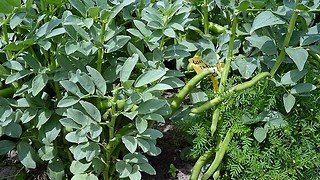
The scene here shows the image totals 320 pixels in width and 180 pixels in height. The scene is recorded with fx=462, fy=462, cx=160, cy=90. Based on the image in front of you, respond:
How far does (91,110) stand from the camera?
1.15 metres

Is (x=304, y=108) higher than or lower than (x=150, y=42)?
lower

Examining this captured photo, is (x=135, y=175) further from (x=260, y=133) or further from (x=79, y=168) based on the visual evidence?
(x=260, y=133)

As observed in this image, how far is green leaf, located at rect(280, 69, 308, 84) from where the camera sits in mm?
1308

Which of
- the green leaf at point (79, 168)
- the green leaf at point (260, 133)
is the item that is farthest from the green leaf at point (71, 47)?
the green leaf at point (260, 133)

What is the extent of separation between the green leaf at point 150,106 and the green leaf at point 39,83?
0.26 metres

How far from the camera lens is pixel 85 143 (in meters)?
1.21

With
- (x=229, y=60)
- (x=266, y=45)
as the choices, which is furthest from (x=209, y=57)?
(x=266, y=45)

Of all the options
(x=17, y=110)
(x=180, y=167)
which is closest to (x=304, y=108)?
(x=180, y=167)

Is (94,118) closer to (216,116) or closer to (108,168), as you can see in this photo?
(108,168)

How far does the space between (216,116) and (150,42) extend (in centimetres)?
30

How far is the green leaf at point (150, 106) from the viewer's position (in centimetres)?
115

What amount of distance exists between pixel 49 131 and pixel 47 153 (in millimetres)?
88

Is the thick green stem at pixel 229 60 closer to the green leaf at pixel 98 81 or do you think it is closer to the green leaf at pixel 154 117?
the green leaf at pixel 154 117

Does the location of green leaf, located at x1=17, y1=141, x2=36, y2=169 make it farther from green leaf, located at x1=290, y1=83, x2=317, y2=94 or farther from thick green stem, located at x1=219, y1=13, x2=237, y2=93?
green leaf, located at x1=290, y1=83, x2=317, y2=94
